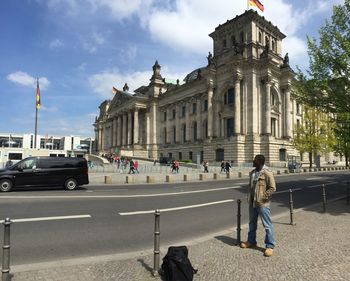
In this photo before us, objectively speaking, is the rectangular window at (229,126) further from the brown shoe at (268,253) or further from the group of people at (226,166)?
the brown shoe at (268,253)

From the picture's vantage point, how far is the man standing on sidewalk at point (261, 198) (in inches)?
238

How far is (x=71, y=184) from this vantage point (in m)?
17.2

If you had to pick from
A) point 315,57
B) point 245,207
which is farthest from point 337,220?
point 315,57

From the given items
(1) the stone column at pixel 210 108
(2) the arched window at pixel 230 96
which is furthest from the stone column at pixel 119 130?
(2) the arched window at pixel 230 96

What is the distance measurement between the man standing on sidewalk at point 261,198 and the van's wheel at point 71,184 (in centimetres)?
1298

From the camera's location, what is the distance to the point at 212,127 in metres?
57.3

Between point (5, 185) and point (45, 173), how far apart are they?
76.2 inches

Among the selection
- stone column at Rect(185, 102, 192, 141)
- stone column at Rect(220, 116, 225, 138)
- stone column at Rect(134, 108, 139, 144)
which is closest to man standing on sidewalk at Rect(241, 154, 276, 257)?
stone column at Rect(220, 116, 225, 138)

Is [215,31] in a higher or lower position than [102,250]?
higher

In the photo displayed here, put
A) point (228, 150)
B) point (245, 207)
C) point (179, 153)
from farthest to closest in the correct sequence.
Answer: point (179, 153) → point (228, 150) → point (245, 207)

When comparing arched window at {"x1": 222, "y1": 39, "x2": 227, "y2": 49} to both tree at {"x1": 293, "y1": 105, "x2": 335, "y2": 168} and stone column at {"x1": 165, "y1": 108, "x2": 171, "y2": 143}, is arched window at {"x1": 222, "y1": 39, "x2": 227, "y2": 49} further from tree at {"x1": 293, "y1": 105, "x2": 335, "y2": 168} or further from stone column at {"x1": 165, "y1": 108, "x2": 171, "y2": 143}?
tree at {"x1": 293, "y1": 105, "x2": 335, "y2": 168}

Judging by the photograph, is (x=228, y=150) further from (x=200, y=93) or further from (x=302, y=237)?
(x=302, y=237)

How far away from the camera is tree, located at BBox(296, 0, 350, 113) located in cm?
1326

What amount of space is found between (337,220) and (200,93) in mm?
54819
